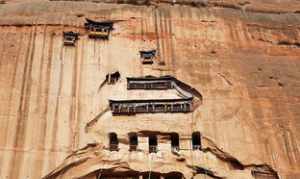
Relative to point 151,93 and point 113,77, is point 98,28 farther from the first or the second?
point 151,93

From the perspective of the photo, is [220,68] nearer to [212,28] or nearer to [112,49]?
[212,28]

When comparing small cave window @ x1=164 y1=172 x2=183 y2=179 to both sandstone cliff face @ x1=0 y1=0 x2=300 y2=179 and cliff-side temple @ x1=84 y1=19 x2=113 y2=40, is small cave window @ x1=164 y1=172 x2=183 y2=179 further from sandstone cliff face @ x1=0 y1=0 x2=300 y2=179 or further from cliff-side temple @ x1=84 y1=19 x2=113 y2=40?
cliff-side temple @ x1=84 y1=19 x2=113 y2=40

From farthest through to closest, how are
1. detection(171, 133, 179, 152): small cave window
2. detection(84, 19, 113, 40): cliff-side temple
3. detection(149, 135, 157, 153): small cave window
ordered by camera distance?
detection(84, 19, 113, 40): cliff-side temple
detection(171, 133, 179, 152): small cave window
detection(149, 135, 157, 153): small cave window

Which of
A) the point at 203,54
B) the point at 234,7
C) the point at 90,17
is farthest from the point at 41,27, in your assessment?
the point at 234,7

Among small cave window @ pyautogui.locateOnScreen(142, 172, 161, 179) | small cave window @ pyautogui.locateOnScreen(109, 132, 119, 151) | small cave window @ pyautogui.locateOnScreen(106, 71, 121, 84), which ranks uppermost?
small cave window @ pyautogui.locateOnScreen(106, 71, 121, 84)

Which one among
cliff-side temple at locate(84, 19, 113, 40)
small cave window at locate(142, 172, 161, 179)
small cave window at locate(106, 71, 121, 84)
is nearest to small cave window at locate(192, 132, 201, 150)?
small cave window at locate(142, 172, 161, 179)
